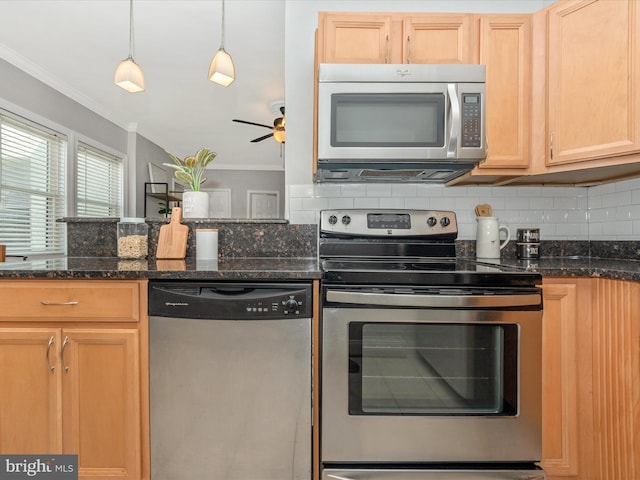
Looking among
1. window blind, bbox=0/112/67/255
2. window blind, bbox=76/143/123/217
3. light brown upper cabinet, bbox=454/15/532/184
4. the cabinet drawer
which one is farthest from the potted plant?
window blind, bbox=76/143/123/217

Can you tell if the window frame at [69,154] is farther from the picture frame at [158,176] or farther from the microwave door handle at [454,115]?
the microwave door handle at [454,115]

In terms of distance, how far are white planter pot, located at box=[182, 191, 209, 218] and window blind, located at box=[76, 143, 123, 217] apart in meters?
2.22

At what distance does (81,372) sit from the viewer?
4.61ft

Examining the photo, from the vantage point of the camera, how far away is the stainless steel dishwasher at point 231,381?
1.39 m

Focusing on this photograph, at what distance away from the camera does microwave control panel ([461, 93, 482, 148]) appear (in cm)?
172

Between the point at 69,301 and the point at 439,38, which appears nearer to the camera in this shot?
the point at 69,301

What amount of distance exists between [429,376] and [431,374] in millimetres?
10

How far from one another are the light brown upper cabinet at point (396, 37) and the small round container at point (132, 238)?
123cm

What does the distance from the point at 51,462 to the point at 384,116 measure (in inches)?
74.7

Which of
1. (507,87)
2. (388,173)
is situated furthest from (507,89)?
(388,173)

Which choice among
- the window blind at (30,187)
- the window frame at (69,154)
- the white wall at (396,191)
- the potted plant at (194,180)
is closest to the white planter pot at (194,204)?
the potted plant at (194,180)

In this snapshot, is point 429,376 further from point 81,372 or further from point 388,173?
point 81,372

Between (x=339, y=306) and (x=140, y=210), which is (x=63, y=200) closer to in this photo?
(x=140, y=210)

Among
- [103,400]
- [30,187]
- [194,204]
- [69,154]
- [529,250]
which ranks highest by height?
[69,154]
